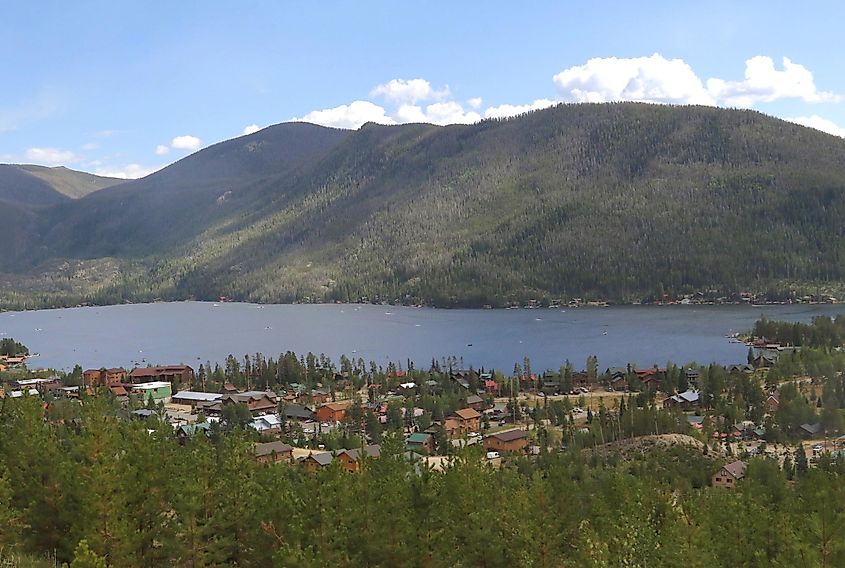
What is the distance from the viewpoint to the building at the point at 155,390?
6636 cm

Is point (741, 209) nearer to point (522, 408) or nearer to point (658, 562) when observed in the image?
point (522, 408)

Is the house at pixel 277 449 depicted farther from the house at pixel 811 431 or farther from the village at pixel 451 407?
the house at pixel 811 431

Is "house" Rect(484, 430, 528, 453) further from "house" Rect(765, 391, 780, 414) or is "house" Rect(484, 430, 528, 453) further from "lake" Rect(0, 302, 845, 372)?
"lake" Rect(0, 302, 845, 372)

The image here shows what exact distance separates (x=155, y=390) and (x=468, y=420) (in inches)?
1202

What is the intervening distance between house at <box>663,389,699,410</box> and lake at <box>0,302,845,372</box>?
19.0 metres

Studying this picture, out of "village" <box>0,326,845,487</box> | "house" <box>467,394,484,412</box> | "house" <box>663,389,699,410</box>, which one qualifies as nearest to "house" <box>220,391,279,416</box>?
"village" <box>0,326,845,487</box>

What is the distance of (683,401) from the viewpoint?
186 feet

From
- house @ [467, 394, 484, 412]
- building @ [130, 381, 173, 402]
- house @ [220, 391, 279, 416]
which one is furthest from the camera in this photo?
building @ [130, 381, 173, 402]

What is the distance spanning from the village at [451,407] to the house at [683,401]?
137 millimetres

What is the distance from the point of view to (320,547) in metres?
15.7

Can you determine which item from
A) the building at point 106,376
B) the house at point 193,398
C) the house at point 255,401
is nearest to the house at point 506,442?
the house at point 255,401

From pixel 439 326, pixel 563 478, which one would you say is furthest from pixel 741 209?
pixel 563 478

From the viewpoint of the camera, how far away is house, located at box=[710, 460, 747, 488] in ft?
111

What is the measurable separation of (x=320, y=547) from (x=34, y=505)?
7.22m
